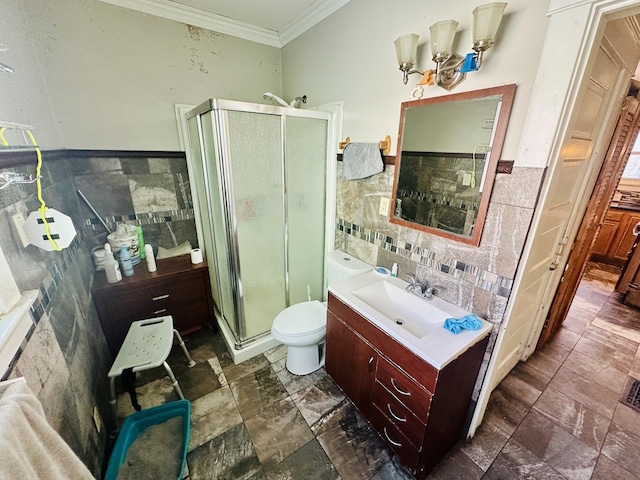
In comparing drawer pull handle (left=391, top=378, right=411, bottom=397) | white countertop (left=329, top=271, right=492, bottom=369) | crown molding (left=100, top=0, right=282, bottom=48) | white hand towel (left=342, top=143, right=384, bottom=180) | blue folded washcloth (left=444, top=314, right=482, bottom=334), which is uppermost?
crown molding (left=100, top=0, right=282, bottom=48)

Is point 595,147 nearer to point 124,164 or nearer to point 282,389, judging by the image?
point 282,389

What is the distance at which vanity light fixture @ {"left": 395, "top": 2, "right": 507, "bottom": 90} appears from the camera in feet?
3.20

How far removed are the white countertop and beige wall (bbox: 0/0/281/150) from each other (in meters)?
1.88

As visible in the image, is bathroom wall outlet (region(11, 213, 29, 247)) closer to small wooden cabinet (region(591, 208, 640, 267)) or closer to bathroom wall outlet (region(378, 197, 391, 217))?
bathroom wall outlet (region(378, 197, 391, 217))

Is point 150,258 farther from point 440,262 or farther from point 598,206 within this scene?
point 598,206

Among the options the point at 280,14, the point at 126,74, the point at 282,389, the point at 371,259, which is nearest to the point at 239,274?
the point at 282,389

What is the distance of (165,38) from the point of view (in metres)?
1.86

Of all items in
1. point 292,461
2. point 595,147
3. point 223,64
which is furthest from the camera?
point 223,64

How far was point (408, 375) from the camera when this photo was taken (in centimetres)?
116

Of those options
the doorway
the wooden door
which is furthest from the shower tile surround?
the doorway

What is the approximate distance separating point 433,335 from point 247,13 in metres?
2.50

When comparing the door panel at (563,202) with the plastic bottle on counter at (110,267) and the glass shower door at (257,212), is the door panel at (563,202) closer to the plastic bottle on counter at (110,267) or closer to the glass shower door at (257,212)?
the glass shower door at (257,212)

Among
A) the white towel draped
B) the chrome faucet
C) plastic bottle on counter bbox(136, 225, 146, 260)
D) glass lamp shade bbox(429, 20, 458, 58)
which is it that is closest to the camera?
the white towel draped

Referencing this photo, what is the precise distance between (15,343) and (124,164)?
167 cm
